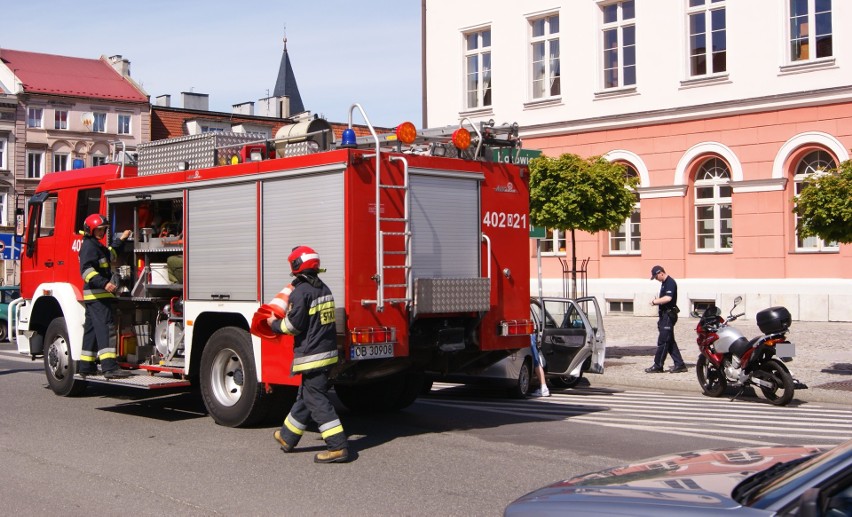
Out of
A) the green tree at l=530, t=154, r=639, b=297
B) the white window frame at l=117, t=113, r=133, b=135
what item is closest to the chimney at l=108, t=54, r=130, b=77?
the white window frame at l=117, t=113, r=133, b=135

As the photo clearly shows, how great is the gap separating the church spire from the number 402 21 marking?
72.4 metres

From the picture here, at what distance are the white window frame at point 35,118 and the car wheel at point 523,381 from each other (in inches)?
2268

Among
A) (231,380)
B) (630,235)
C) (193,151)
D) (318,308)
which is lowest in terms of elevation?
(231,380)

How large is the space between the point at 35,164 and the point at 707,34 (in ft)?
166

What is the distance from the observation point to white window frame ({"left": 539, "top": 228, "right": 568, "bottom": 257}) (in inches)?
1120

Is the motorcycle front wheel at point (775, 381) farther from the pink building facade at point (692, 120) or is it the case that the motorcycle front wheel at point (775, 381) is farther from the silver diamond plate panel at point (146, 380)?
the pink building facade at point (692, 120)

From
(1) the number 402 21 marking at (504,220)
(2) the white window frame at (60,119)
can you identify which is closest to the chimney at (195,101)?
(2) the white window frame at (60,119)

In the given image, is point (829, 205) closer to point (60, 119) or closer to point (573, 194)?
point (573, 194)

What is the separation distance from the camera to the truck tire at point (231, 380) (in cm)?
968

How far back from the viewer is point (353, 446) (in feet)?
29.8

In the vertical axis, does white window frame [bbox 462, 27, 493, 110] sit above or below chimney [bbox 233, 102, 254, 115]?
below

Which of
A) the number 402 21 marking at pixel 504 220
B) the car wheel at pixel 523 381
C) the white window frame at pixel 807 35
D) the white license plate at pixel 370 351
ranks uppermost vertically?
the white window frame at pixel 807 35

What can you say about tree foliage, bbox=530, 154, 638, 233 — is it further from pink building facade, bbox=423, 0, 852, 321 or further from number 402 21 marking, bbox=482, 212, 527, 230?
number 402 21 marking, bbox=482, 212, 527, 230

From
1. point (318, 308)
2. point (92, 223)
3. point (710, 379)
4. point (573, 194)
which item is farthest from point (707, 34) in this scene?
point (318, 308)
